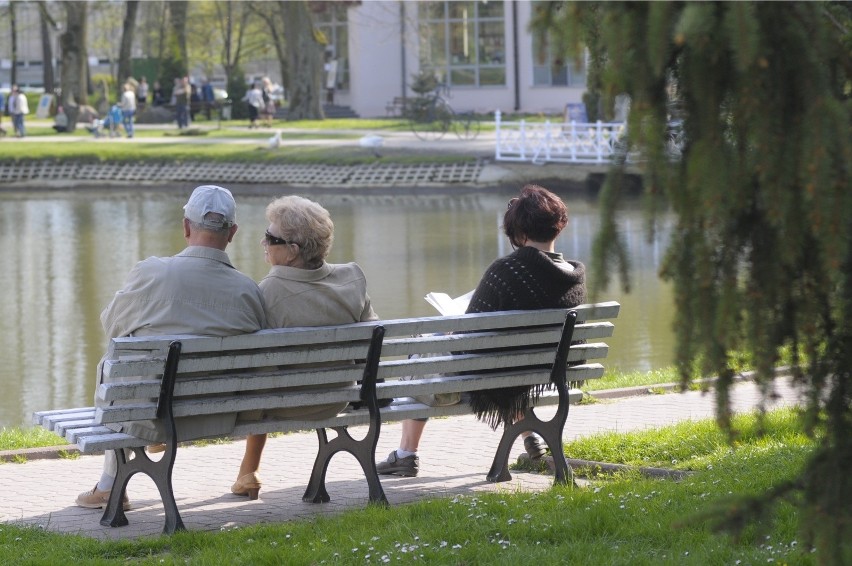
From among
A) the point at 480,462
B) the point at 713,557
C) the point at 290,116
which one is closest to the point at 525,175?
the point at 290,116

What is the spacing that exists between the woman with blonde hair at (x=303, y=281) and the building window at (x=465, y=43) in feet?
139

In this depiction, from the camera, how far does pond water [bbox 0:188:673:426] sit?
502 inches

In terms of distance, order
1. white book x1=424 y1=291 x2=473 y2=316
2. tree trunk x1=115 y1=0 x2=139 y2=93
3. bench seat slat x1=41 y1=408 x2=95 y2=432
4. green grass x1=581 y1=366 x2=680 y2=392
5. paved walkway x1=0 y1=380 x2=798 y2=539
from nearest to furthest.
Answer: bench seat slat x1=41 y1=408 x2=95 y2=432 → paved walkway x1=0 y1=380 x2=798 y2=539 → white book x1=424 y1=291 x2=473 y2=316 → green grass x1=581 y1=366 x2=680 y2=392 → tree trunk x1=115 y1=0 x2=139 y2=93

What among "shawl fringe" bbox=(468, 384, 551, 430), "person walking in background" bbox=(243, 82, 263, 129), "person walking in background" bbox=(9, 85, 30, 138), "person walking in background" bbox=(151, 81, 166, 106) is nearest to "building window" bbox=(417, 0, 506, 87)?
"person walking in background" bbox=(243, 82, 263, 129)

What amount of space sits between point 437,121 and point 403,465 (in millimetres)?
31852

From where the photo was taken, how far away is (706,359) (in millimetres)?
3020

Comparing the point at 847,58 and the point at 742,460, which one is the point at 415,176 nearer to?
the point at 742,460

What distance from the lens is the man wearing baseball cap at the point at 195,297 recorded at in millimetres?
5391

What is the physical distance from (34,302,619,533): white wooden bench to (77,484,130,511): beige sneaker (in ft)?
0.86

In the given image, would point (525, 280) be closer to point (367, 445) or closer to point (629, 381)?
point (367, 445)

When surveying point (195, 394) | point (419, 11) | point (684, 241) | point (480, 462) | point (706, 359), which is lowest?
point (480, 462)

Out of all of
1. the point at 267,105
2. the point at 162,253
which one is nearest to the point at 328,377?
the point at 162,253

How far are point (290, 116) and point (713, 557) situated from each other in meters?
41.6

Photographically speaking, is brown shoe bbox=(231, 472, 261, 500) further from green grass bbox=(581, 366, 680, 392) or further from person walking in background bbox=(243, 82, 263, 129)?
person walking in background bbox=(243, 82, 263, 129)
